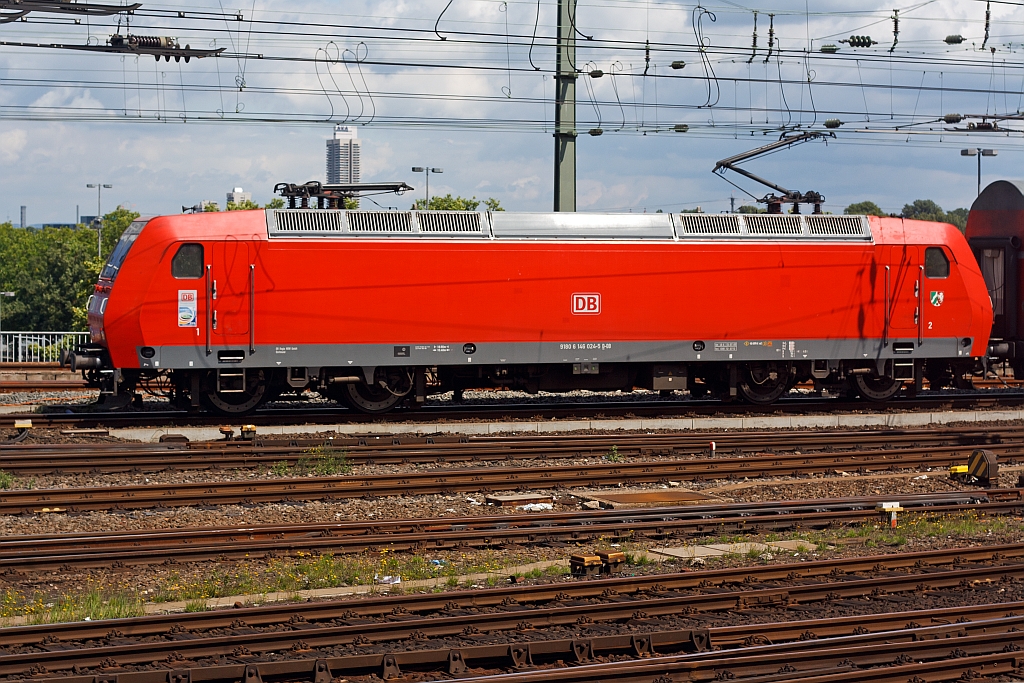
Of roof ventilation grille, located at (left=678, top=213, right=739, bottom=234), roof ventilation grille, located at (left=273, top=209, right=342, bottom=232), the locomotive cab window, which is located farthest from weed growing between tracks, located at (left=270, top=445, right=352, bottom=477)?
the locomotive cab window

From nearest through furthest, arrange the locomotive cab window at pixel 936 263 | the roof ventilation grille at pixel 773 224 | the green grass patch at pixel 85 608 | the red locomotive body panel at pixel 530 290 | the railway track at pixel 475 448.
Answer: the green grass patch at pixel 85 608 → the railway track at pixel 475 448 → the red locomotive body panel at pixel 530 290 → the roof ventilation grille at pixel 773 224 → the locomotive cab window at pixel 936 263

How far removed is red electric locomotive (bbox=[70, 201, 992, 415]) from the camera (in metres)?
19.6

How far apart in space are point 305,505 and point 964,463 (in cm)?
1019

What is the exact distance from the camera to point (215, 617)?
8.68 meters

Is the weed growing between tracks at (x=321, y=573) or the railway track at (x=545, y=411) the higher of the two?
the railway track at (x=545, y=411)

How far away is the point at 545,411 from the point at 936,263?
8874 mm

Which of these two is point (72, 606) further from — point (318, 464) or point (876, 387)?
point (876, 387)

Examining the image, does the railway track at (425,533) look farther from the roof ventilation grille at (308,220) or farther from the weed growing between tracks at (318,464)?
the roof ventilation grille at (308,220)

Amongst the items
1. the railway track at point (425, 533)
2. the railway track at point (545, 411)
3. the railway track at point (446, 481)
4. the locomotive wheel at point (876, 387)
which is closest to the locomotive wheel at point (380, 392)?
the railway track at point (545, 411)

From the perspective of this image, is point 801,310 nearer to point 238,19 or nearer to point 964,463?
point 964,463

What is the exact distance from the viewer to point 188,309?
63.9ft

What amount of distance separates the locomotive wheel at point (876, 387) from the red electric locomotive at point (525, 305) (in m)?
0.04

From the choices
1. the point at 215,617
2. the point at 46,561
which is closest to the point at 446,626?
the point at 215,617

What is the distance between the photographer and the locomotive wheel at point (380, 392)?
2091 cm
